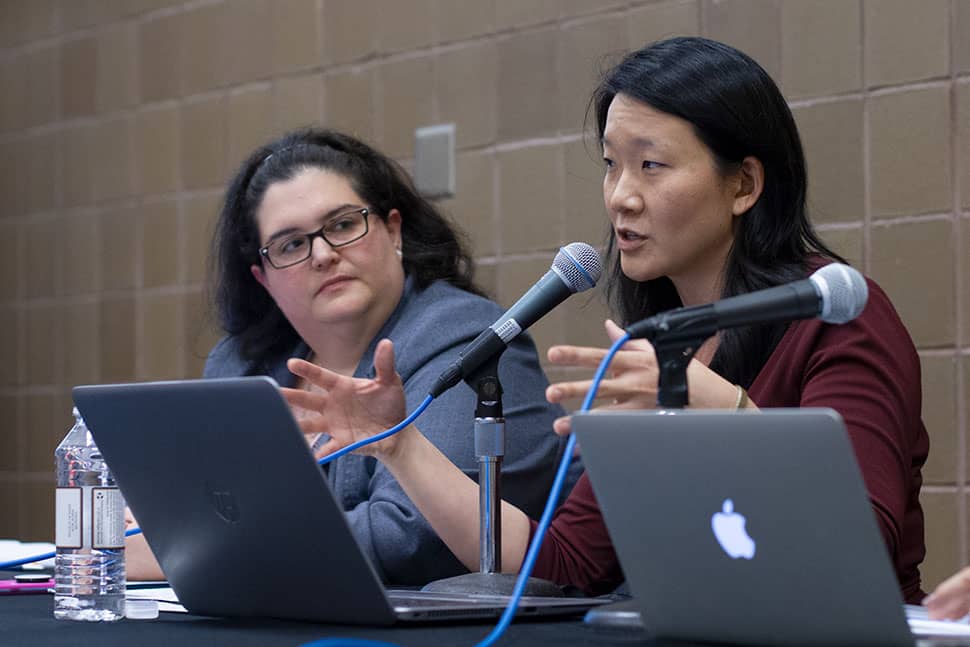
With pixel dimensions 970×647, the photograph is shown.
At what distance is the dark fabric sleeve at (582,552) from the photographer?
1.79m

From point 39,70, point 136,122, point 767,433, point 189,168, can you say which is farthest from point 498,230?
point 767,433

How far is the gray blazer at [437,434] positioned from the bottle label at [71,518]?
513 millimetres

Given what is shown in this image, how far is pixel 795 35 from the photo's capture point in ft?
8.48

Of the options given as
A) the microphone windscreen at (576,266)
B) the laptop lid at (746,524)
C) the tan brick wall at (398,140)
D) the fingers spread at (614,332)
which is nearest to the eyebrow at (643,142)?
the microphone windscreen at (576,266)

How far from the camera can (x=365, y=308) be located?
235cm

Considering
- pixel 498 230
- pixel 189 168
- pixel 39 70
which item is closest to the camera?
pixel 498 230

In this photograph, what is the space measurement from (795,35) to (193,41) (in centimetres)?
189

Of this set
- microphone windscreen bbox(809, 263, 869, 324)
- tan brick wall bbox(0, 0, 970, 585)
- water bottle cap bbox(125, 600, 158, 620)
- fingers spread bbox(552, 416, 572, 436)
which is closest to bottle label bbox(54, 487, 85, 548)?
water bottle cap bbox(125, 600, 158, 620)

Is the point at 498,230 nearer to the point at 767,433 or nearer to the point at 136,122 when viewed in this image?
the point at 136,122

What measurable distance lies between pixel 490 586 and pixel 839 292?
1.70ft

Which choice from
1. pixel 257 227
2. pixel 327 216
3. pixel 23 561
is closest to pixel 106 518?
pixel 23 561

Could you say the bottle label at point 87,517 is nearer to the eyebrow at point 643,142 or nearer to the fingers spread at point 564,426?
the fingers spread at point 564,426

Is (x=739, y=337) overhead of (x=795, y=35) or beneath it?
beneath

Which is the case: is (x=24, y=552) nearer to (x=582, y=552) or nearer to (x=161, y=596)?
(x=161, y=596)
